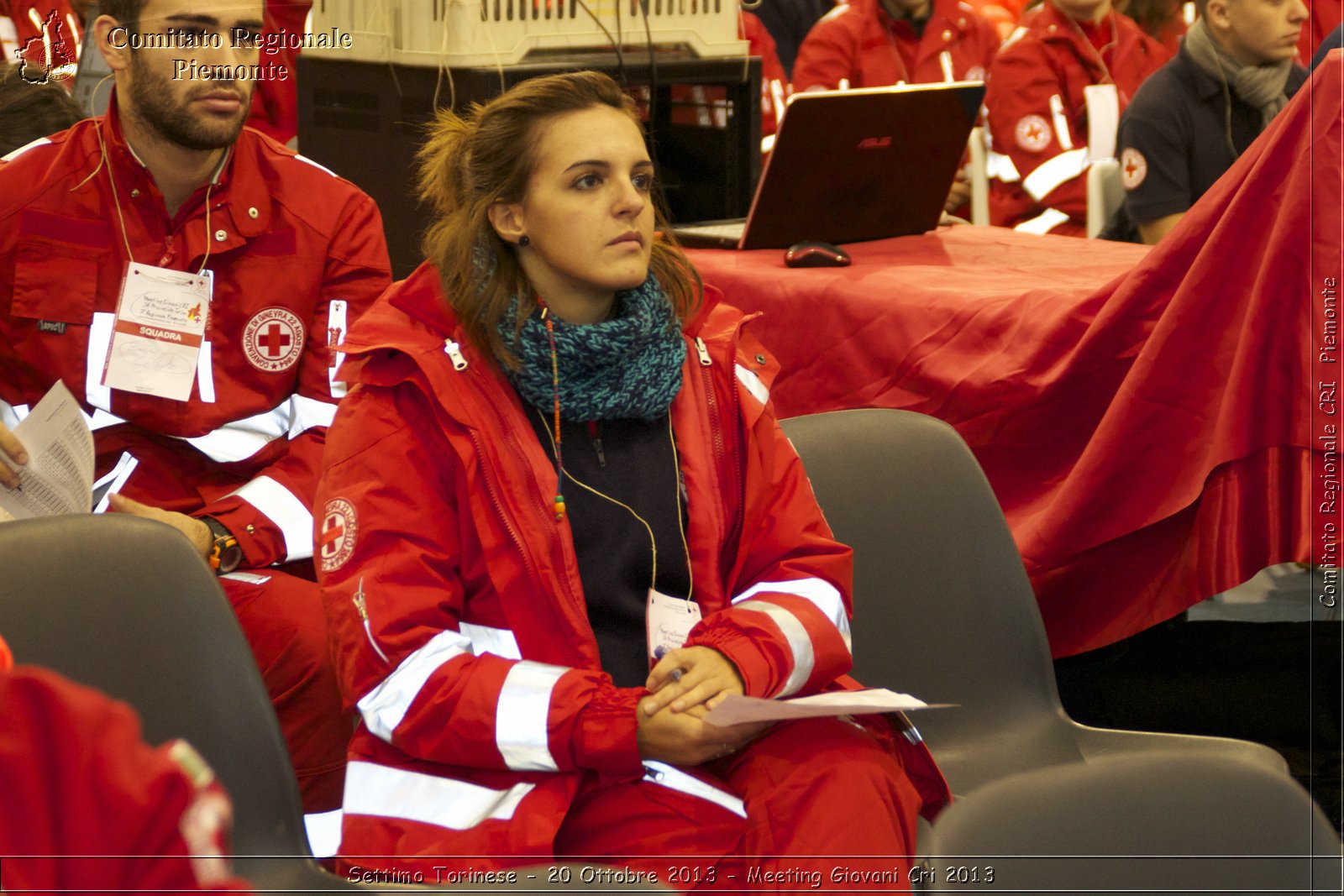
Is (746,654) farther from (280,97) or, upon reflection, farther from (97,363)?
(280,97)

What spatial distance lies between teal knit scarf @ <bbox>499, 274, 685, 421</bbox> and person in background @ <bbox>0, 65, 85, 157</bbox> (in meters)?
1.43

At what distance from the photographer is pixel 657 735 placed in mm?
1455

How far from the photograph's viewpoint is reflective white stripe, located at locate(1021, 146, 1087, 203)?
464 cm

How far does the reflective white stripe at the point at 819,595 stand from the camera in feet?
5.35

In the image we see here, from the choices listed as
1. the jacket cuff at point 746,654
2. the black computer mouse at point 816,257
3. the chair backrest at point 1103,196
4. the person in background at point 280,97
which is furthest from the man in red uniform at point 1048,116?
the jacket cuff at point 746,654

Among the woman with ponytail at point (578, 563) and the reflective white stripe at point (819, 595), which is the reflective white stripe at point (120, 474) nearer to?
the woman with ponytail at point (578, 563)

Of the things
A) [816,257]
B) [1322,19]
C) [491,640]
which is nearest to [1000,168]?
[1322,19]

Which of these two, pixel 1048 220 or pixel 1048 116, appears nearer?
pixel 1048 220

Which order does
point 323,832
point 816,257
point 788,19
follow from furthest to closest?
point 788,19 → point 816,257 → point 323,832

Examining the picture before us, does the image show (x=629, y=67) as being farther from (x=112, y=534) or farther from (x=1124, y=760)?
(x=1124, y=760)

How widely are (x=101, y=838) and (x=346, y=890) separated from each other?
3.20 ft

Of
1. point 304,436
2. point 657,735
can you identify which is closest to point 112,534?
point 657,735

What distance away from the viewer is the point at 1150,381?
207cm

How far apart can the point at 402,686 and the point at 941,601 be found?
741 millimetres
